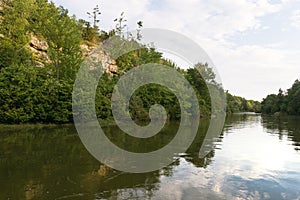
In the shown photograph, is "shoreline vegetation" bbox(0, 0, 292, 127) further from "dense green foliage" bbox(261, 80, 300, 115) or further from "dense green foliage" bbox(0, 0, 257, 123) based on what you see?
"dense green foliage" bbox(261, 80, 300, 115)

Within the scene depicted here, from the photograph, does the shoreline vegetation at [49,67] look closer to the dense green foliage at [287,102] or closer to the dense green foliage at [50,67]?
the dense green foliage at [50,67]

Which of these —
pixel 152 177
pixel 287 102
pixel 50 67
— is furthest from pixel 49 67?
pixel 287 102

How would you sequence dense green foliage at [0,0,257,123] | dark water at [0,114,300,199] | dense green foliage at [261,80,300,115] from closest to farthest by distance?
dark water at [0,114,300,199], dense green foliage at [0,0,257,123], dense green foliage at [261,80,300,115]

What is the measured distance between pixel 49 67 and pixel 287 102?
276 feet

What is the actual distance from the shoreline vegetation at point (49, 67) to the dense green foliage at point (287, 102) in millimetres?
44129

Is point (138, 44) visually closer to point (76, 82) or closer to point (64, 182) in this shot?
point (76, 82)

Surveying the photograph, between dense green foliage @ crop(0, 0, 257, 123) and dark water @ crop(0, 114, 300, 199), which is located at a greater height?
dense green foliage @ crop(0, 0, 257, 123)

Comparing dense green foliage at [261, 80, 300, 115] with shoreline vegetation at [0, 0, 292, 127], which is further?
dense green foliage at [261, 80, 300, 115]

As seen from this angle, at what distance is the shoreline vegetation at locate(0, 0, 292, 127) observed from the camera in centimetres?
2547

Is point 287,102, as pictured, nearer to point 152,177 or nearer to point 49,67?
point 49,67

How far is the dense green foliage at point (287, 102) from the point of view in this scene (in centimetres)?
8153

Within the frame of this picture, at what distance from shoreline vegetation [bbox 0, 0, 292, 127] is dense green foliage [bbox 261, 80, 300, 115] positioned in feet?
145

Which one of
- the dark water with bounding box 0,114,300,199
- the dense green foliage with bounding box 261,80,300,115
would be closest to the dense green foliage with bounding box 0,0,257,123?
the dark water with bounding box 0,114,300,199

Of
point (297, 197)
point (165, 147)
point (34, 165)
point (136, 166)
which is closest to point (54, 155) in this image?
point (34, 165)
